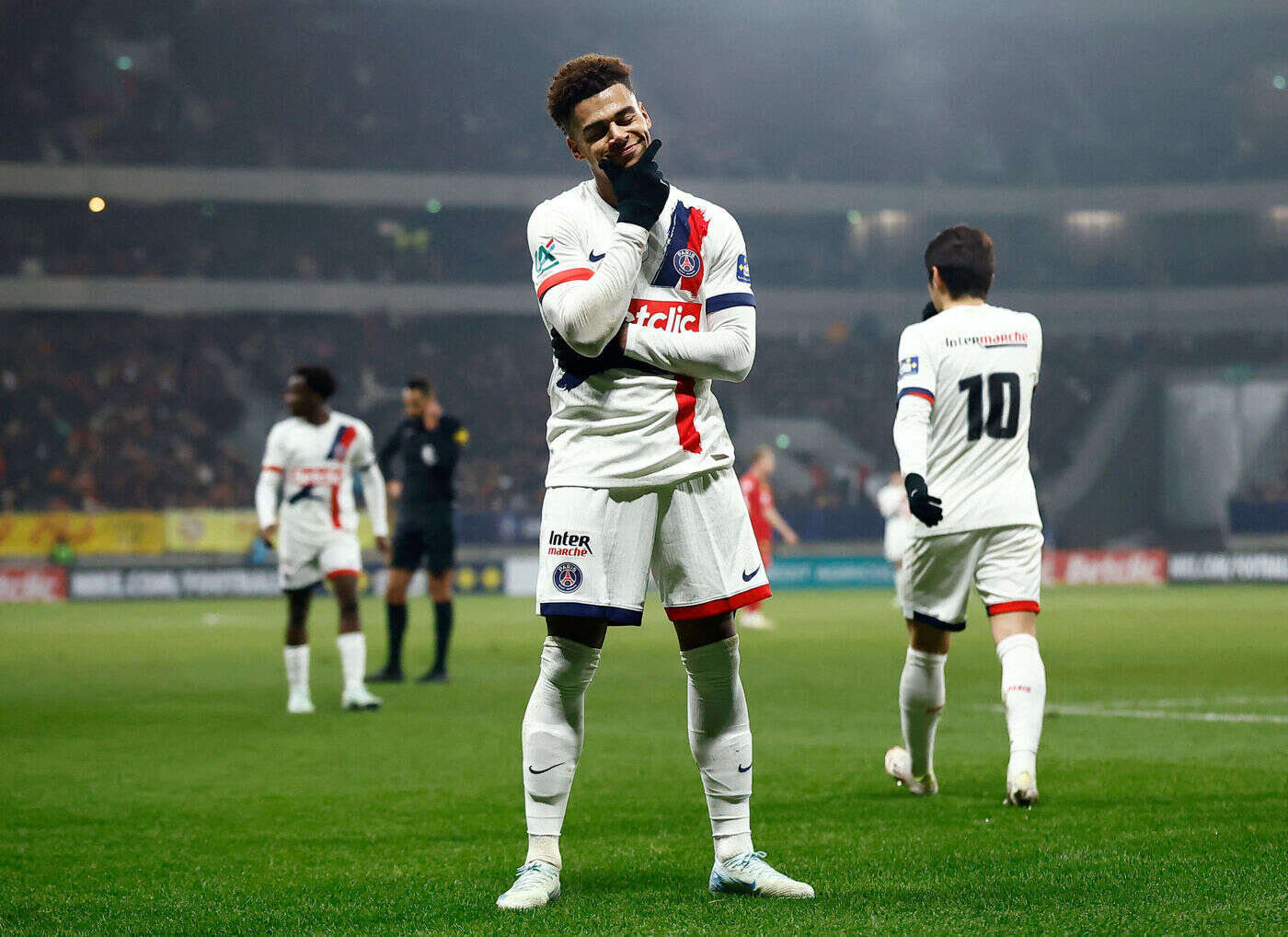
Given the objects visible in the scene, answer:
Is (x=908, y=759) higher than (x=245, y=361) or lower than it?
lower

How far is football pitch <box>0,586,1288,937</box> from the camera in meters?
4.26

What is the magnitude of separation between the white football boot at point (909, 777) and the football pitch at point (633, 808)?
0.34 feet

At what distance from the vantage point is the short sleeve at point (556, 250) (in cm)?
424

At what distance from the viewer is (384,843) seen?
558cm

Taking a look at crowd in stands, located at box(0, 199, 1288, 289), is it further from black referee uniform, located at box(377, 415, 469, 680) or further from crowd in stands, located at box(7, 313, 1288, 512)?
black referee uniform, located at box(377, 415, 469, 680)

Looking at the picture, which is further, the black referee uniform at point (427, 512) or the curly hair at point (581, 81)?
the black referee uniform at point (427, 512)

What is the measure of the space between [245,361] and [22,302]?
5.47m

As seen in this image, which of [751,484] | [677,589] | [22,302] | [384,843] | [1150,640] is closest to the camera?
[677,589]

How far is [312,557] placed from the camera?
10672 millimetres

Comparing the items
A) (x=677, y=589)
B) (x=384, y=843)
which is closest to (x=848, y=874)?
(x=677, y=589)

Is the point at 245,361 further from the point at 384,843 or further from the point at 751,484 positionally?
the point at 384,843

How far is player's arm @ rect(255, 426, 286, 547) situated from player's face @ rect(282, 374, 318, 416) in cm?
23

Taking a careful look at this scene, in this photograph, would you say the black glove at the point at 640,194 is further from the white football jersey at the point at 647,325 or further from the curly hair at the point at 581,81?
the curly hair at the point at 581,81

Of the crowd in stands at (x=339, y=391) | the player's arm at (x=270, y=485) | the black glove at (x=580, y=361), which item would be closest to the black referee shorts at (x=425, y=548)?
the player's arm at (x=270, y=485)
